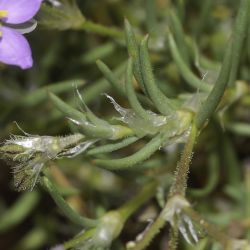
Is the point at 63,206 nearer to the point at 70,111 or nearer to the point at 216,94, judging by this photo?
the point at 70,111

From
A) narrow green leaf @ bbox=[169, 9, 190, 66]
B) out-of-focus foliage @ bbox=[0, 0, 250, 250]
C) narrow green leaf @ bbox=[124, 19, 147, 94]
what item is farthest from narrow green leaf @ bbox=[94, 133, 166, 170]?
narrow green leaf @ bbox=[169, 9, 190, 66]

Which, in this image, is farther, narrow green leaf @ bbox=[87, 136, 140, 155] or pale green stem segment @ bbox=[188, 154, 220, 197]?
pale green stem segment @ bbox=[188, 154, 220, 197]

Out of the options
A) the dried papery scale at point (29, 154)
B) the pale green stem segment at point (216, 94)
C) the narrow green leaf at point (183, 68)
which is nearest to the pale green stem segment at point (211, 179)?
the narrow green leaf at point (183, 68)

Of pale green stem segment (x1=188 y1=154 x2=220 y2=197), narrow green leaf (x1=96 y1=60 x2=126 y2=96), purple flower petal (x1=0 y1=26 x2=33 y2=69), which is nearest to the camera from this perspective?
purple flower petal (x1=0 y1=26 x2=33 y2=69)

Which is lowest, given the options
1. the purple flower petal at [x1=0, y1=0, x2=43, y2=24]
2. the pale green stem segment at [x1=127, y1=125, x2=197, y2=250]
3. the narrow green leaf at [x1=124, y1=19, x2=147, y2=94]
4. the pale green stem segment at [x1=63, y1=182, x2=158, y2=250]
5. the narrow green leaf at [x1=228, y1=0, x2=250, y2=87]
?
the pale green stem segment at [x1=63, y1=182, x2=158, y2=250]

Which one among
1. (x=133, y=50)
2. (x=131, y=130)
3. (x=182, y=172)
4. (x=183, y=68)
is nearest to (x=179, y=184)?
(x=182, y=172)

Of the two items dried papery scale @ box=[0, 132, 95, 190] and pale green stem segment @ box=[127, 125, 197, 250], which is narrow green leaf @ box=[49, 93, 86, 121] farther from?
pale green stem segment @ box=[127, 125, 197, 250]
